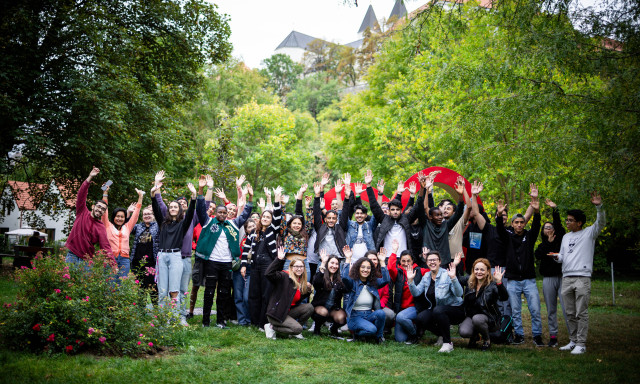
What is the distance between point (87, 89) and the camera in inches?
529

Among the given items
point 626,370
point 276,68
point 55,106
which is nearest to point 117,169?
point 55,106

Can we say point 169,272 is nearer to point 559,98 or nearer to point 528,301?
point 528,301

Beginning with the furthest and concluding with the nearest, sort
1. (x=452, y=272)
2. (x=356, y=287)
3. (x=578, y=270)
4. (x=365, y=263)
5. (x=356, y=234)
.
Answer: (x=356, y=234) < (x=356, y=287) < (x=365, y=263) < (x=452, y=272) < (x=578, y=270)

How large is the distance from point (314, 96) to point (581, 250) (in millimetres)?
57451

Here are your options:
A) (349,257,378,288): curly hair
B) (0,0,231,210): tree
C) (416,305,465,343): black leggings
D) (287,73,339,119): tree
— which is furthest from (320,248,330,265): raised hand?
(287,73,339,119): tree

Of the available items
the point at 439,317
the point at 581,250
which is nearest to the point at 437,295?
the point at 439,317

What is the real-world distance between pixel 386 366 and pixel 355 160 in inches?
865

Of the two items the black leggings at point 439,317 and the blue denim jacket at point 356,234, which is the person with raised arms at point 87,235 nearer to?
the blue denim jacket at point 356,234

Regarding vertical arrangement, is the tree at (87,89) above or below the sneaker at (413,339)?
above

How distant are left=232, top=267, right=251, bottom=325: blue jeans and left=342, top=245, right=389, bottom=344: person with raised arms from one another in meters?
1.94

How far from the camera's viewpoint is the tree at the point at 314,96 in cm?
6188

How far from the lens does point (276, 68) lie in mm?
71125

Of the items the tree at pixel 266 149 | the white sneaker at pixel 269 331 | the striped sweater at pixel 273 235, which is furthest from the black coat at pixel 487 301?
the tree at pixel 266 149

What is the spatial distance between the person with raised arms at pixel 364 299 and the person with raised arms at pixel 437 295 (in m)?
0.55
